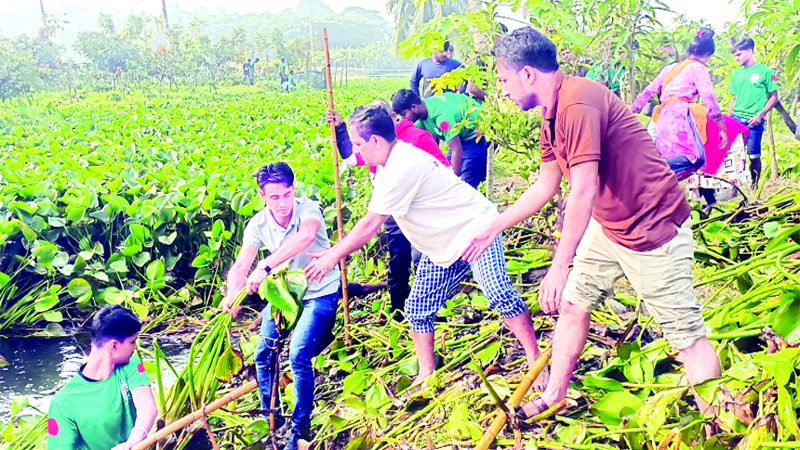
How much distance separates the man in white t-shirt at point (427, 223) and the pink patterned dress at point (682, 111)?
1.72 m

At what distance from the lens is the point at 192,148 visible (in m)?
8.41

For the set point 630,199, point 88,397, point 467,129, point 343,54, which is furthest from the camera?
point 343,54

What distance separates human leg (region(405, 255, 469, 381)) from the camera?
2.92m

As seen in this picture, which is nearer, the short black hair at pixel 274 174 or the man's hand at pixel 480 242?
the man's hand at pixel 480 242

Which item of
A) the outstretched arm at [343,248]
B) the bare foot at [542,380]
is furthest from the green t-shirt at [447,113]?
the bare foot at [542,380]

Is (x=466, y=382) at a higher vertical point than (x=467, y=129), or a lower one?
lower

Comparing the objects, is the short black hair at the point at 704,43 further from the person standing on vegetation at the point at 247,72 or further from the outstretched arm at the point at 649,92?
the person standing on vegetation at the point at 247,72

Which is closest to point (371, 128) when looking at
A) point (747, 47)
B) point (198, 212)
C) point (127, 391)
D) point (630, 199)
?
point (630, 199)

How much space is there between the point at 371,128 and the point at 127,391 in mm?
1479

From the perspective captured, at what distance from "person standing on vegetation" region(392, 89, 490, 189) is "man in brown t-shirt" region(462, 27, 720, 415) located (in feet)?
6.49

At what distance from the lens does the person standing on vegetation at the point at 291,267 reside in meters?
2.94

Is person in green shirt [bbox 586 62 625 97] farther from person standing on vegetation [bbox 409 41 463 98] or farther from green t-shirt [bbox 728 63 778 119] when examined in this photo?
person standing on vegetation [bbox 409 41 463 98]

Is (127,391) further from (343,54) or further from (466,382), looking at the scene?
(343,54)

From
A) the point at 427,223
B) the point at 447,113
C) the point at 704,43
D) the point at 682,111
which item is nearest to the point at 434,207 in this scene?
the point at 427,223
